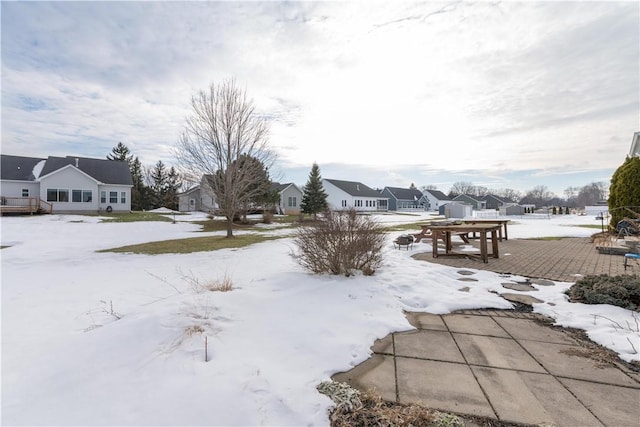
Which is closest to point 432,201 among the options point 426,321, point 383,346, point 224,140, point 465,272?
point 224,140

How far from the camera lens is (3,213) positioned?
22984 millimetres

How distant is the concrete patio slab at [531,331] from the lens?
344 centimetres

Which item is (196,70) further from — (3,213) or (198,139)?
(3,213)

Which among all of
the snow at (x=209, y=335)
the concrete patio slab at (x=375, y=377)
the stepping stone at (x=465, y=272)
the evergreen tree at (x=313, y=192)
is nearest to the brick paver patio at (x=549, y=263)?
the stepping stone at (x=465, y=272)

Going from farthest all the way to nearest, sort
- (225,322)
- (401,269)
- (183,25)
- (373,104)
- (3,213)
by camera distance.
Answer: (3,213), (373,104), (183,25), (401,269), (225,322)

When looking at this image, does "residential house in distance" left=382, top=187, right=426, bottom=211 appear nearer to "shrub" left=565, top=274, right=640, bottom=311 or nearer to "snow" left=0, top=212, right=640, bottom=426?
"snow" left=0, top=212, right=640, bottom=426

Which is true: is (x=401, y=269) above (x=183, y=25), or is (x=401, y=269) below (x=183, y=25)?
below

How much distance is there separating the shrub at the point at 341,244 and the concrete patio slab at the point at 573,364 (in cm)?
300

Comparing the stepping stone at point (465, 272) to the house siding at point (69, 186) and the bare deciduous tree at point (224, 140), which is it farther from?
the house siding at point (69, 186)

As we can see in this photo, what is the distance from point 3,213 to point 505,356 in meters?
34.8

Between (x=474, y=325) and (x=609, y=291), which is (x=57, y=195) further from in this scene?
(x=609, y=291)

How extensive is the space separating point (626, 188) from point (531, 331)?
46.0 ft

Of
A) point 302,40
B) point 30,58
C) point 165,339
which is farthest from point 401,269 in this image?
point 30,58

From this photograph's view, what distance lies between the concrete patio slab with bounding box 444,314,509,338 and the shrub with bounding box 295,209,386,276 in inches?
81.8
